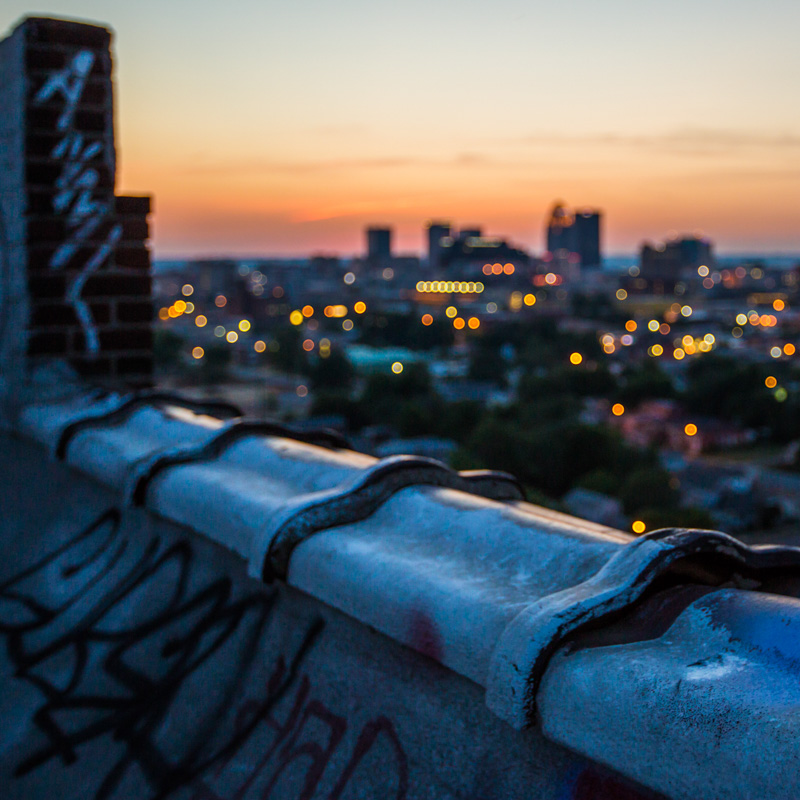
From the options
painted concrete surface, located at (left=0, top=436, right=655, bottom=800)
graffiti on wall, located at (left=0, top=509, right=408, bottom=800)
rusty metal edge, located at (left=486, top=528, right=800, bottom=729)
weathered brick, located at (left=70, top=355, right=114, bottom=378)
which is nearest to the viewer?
rusty metal edge, located at (left=486, top=528, right=800, bottom=729)

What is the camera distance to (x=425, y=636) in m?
1.37

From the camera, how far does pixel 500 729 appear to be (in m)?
1.29

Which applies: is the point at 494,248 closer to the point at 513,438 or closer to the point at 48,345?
the point at 513,438

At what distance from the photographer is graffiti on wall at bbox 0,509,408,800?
5.08 feet

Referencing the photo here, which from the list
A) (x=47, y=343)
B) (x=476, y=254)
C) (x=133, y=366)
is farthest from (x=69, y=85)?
(x=476, y=254)

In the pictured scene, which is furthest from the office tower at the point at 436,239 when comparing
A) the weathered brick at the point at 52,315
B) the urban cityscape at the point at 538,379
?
the weathered brick at the point at 52,315

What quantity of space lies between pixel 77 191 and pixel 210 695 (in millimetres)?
2396

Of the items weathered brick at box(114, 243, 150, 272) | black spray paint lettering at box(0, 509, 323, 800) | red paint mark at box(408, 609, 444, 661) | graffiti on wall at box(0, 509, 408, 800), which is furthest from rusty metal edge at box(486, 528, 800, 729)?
weathered brick at box(114, 243, 150, 272)

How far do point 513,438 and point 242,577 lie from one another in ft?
127

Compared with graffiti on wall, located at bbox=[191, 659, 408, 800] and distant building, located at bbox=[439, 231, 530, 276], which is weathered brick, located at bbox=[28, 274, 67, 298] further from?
distant building, located at bbox=[439, 231, 530, 276]

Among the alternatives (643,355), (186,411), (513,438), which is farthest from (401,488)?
(643,355)

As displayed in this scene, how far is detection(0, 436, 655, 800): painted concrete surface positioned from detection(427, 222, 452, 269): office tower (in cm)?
18544

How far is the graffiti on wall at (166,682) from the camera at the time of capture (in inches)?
60.9

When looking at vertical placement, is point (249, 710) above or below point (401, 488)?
below
